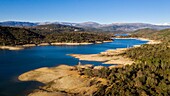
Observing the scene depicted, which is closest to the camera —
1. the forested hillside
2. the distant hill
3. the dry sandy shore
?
the forested hillside

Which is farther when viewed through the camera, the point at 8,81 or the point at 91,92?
the point at 8,81

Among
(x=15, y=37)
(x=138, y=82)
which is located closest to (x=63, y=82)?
(x=138, y=82)

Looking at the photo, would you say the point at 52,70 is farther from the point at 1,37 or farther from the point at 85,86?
the point at 1,37

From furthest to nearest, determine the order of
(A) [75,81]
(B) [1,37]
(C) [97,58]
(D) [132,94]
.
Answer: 1. (B) [1,37]
2. (C) [97,58]
3. (A) [75,81]
4. (D) [132,94]

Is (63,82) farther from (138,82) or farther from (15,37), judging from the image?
(15,37)

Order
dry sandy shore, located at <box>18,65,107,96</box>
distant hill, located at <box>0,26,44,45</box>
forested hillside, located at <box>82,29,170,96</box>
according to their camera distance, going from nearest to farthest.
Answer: forested hillside, located at <box>82,29,170,96</box>
dry sandy shore, located at <box>18,65,107,96</box>
distant hill, located at <box>0,26,44,45</box>

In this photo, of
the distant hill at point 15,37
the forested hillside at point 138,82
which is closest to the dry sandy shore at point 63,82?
the forested hillside at point 138,82

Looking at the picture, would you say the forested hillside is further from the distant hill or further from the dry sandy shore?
the distant hill

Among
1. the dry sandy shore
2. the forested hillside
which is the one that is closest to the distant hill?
the dry sandy shore

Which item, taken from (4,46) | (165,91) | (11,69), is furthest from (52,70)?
(4,46)
